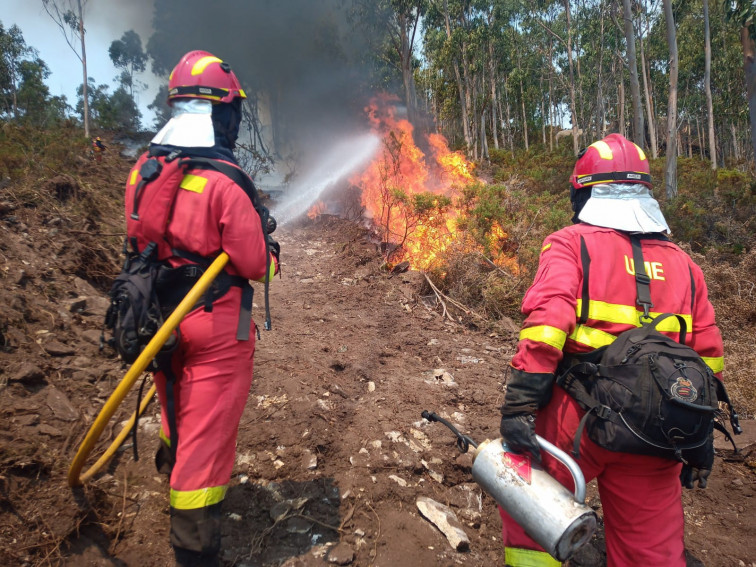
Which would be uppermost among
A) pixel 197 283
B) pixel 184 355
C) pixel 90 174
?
pixel 90 174

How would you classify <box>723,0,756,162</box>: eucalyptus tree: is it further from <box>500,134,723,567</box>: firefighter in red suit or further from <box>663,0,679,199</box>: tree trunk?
<box>500,134,723,567</box>: firefighter in red suit

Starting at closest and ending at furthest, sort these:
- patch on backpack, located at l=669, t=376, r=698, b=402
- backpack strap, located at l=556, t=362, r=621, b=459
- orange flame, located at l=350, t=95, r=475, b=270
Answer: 1. patch on backpack, located at l=669, t=376, r=698, b=402
2. backpack strap, located at l=556, t=362, r=621, b=459
3. orange flame, located at l=350, t=95, r=475, b=270

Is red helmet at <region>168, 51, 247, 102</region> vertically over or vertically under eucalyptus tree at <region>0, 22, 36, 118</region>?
under

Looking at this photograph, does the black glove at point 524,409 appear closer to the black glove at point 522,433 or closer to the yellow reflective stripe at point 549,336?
the black glove at point 522,433

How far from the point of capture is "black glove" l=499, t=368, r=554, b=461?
1713mm

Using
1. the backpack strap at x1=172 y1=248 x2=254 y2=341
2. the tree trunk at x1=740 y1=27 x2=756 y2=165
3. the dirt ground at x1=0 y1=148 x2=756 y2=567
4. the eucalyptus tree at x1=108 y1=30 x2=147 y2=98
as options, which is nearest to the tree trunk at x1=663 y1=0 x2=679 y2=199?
the tree trunk at x1=740 y1=27 x2=756 y2=165

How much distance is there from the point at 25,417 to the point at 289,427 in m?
1.56

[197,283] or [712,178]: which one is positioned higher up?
[712,178]

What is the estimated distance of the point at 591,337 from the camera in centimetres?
180

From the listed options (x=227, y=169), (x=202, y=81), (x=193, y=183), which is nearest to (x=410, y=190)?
(x=202, y=81)

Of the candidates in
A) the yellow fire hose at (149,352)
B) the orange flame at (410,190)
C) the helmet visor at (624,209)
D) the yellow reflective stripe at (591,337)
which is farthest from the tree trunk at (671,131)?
the yellow fire hose at (149,352)

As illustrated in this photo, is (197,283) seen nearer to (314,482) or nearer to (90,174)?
(314,482)

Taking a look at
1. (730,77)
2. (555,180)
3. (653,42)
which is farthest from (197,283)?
(653,42)

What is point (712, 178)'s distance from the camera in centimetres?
1359
